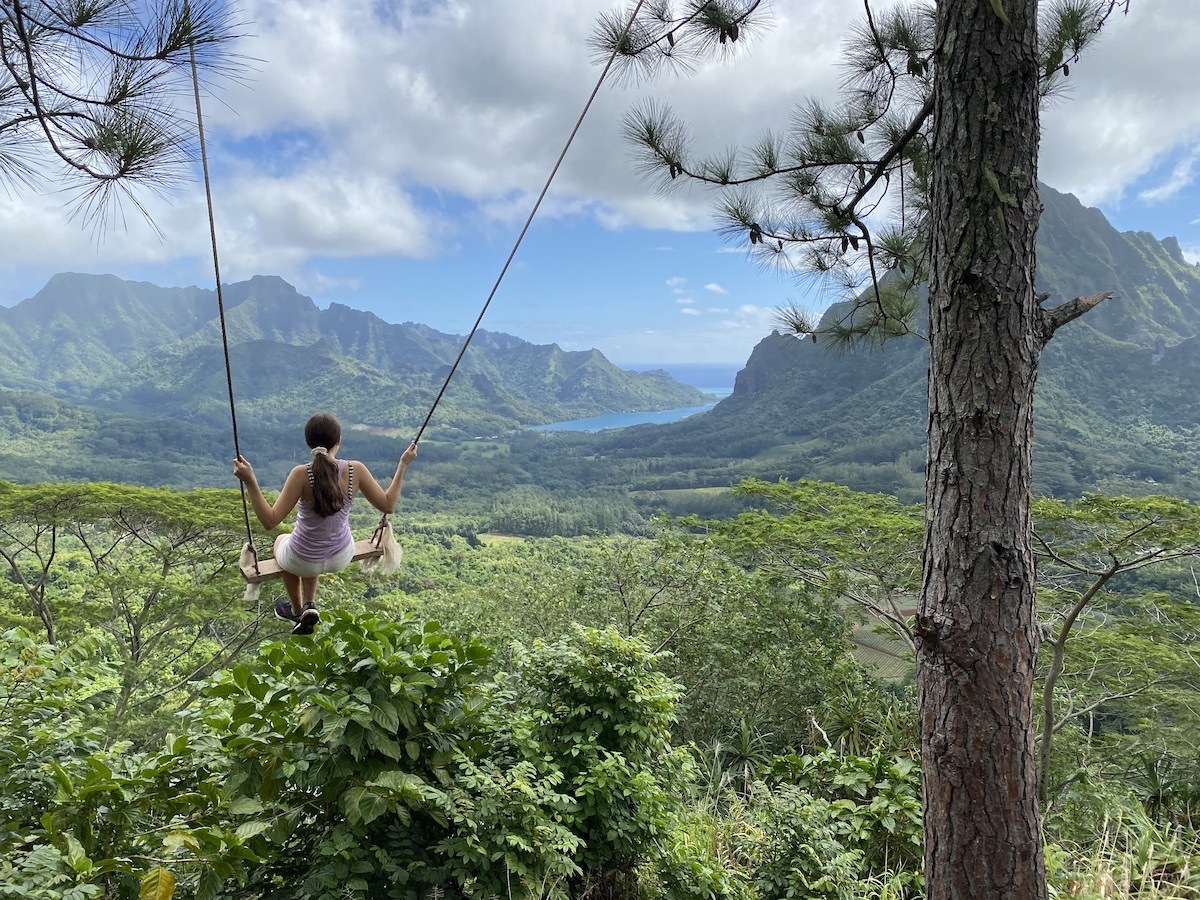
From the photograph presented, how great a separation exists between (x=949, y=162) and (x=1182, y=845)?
326cm

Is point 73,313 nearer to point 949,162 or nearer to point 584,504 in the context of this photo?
point 584,504

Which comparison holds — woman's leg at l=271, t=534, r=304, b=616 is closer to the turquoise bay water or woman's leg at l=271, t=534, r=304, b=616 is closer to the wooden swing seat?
the wooden swing seat

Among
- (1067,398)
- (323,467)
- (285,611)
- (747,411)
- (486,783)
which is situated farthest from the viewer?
(747,411)

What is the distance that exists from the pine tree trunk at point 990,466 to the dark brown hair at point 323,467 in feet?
6.19

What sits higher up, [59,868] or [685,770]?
[59,868]

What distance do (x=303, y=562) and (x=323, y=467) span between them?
1.22 feet

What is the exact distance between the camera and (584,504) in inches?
2201

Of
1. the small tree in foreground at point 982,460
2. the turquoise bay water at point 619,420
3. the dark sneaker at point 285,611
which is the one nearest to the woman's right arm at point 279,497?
the dark sneaker at point 285,611

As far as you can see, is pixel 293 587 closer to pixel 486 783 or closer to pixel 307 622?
pixel 307 622

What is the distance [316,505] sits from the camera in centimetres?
232

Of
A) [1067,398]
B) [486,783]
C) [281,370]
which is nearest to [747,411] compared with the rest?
[1067,398]

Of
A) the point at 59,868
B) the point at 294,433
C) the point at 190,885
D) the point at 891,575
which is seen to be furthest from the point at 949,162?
the point at 294,433

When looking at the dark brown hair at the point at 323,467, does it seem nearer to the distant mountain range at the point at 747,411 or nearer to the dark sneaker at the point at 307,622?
the dark sneaker at the point at 307,622

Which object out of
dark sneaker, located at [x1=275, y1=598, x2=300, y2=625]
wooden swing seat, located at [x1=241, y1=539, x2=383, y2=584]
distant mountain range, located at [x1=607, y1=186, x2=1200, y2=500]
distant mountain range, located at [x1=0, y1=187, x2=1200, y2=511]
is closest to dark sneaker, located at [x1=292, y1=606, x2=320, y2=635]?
dark sneaker, located at [x1=275, y1=598, x2=300, y2=625]
